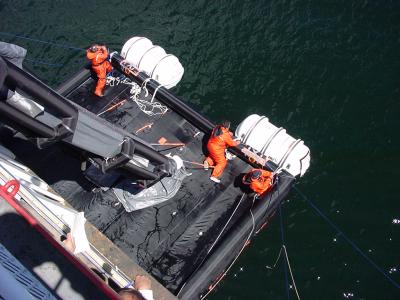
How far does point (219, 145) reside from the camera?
32.3ft

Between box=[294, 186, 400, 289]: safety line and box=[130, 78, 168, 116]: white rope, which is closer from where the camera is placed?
box=[294, 186, 400, 289]: safety line

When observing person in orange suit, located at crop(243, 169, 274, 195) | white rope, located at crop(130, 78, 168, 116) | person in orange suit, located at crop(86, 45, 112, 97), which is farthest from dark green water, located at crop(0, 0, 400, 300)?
person in orange suit, located at crop(86, 45, 112, 97)

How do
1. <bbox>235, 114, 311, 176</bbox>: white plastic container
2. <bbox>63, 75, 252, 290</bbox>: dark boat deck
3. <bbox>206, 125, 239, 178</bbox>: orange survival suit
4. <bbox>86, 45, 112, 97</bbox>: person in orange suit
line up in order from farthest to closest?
1. <bbox>86, 45, 112, 97</bbox>: person in orange suit
2. <bbox>235, 114, 311, 176</bbox>: white plastic container
3. <bbox>206, 125, 239, 178</bbox>: orange survival suit
4. <bbox>63, 75, 252, 290</bbox>: dark boat deck

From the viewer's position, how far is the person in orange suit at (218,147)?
32.0 ft

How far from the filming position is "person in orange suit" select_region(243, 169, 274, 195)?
937 cm

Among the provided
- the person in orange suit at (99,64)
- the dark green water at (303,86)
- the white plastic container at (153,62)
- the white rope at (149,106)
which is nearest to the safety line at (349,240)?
the dark green water at (303,86)

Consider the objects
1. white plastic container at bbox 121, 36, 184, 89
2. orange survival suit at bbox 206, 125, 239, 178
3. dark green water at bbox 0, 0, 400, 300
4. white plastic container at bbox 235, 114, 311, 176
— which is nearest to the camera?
orange survival suit at bbox 206, 125, 239, 178

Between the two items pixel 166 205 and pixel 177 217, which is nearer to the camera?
pixel 177 217

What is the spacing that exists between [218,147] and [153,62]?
3231mm

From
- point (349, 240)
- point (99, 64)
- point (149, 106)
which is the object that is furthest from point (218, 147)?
point (99, 64)

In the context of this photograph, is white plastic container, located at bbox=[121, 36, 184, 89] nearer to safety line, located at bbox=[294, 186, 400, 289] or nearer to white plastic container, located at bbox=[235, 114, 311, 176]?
white plastic container, located at bbox=[235, 114, 311, 176]

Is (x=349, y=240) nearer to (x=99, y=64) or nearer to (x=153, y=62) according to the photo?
(x=153, y=62)

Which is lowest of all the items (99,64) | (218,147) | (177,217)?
(177,217)

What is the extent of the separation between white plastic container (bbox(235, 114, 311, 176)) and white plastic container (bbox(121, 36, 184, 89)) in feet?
8.48
